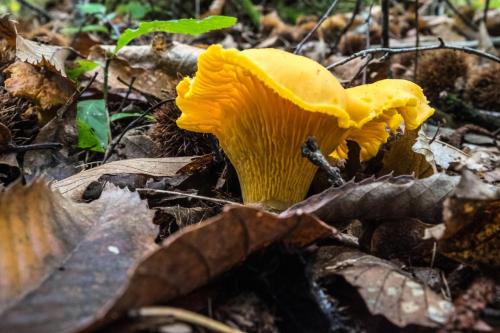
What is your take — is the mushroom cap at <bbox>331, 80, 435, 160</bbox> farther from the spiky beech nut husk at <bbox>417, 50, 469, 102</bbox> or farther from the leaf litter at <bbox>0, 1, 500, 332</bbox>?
the spiky beech nut husk at <bbox>417, 50, 469, 102</bbox>

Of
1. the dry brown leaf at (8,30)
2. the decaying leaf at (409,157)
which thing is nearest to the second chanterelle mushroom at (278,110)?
the decaying leaf at (409,157)

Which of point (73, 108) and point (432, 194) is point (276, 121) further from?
point (73, 108)

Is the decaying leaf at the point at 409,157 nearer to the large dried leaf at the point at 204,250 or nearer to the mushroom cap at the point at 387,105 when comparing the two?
the mushroom cap at the point at 387,105

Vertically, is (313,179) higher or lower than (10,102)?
lower

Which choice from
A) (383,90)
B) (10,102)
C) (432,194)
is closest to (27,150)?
(10,102)

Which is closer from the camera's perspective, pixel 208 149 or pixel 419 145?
pixel 419 145

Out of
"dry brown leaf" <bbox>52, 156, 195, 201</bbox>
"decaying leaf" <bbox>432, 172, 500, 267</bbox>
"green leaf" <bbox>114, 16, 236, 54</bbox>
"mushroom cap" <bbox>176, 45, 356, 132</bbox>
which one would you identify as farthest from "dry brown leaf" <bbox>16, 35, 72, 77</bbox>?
"decaying leaf" <bbox>432, 172, 500, 267</bbox>

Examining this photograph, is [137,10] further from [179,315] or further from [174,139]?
[179,315]
